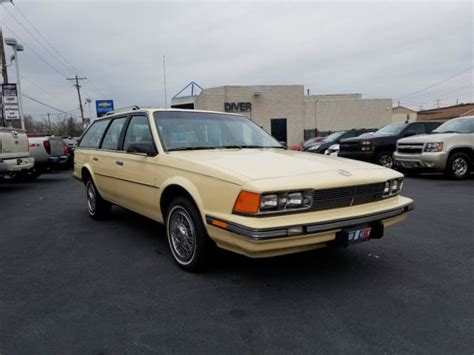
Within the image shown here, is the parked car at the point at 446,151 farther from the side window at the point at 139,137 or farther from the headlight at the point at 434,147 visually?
the side window at the point at 139,137

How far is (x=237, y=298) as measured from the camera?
2.97 meters

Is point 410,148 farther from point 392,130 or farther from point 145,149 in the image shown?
point 145,149

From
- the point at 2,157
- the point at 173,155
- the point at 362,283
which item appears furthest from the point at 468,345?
the point at 2,157

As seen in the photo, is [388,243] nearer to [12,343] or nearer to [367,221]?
[367,221]

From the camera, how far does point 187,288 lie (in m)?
3.16

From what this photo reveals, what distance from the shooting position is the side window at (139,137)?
12.8ft

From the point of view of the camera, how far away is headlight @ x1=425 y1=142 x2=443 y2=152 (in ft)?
31.1

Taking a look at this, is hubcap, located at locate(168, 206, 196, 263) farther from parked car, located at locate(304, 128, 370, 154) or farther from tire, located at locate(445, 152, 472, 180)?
parked car, located at locate(304, 128, 370, 154)

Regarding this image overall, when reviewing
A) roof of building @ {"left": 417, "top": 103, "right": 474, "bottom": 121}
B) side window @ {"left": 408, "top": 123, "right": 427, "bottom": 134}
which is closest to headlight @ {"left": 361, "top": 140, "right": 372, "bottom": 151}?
side window @ {"left": 408, "top": 123, "right": 427, "bottom": 134}

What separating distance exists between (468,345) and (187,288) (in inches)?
83.3

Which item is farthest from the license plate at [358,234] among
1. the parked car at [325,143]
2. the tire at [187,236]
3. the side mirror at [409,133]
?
the parked car at [325,143]

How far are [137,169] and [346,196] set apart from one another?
2.43 meters

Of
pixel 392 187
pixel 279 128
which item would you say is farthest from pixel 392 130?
pixel 279 128

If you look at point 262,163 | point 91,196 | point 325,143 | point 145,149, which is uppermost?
point 145,149
